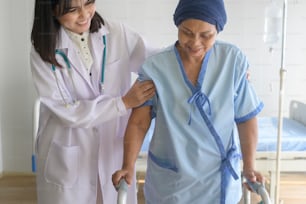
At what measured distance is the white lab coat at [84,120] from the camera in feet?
3.70

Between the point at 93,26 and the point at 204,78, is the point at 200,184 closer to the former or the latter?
the point at 204,78

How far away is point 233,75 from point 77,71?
455 millimetres

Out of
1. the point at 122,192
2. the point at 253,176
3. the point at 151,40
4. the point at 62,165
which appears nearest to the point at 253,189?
the point at 253,176

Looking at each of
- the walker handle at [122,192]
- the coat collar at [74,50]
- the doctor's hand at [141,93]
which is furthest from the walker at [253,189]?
the coat collar at [74,50]

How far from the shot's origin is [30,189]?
5.63 ft

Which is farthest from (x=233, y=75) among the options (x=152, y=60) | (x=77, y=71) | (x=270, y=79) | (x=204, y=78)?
(x=270, y=79)

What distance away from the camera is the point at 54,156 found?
1195 mm

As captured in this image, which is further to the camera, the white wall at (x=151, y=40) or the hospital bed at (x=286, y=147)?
the hospital bed at (x=286, y=147)

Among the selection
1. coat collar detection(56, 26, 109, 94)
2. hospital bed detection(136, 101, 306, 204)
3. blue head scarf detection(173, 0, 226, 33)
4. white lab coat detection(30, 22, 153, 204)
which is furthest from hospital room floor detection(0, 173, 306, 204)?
blue head scarf detection(173, 0, 226, 33)

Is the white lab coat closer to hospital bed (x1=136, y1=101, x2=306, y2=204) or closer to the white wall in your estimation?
the white wall

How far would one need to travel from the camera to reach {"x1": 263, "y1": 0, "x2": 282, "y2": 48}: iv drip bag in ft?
5.39

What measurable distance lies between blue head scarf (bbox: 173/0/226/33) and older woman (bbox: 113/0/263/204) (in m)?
0.03

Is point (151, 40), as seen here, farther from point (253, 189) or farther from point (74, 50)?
point (253, 189)

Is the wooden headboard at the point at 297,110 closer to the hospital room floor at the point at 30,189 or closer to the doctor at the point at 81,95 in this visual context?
the hospital room floor at the point at 30,189
